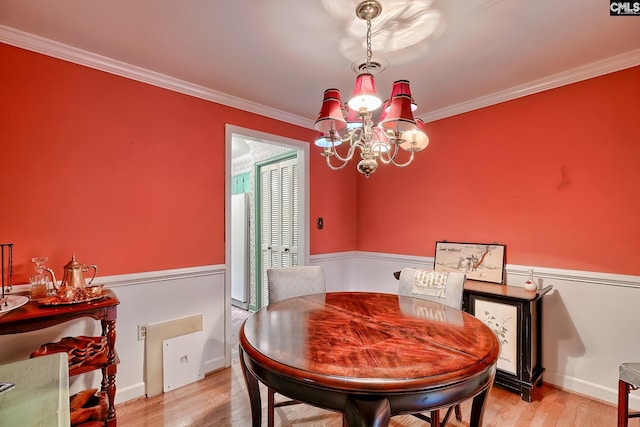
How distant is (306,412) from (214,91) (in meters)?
2.62

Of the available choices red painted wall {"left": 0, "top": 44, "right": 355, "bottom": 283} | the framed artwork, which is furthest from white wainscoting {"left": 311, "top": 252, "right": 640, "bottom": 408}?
red painted wall {"left": 0, "top": 44, "right": 355, "bottom": 283}

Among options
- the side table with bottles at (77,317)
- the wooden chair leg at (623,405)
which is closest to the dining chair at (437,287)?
the wooden chair leg at (623,405)

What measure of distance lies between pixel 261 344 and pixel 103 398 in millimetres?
1306

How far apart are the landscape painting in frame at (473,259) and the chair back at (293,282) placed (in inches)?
50.7

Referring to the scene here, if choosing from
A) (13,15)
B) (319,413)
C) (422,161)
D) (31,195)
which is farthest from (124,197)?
(422,161)

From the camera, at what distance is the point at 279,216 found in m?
3.98

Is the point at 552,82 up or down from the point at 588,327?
up

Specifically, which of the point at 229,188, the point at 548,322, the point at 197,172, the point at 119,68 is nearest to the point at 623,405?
the point at 548,322

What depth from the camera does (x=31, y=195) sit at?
1.95 metres

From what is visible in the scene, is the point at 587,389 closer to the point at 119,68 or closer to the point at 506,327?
the point at 506,327

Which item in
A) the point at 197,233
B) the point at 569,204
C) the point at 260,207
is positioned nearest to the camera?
the point at 569,204

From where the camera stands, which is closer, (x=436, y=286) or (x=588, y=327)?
(x=436, y=286)

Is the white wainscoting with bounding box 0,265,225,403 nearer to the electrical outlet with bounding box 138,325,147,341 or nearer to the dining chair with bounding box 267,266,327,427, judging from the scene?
the electrical outlet with bounding box 138,325,147,341

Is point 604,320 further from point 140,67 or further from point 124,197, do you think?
point 140,67
